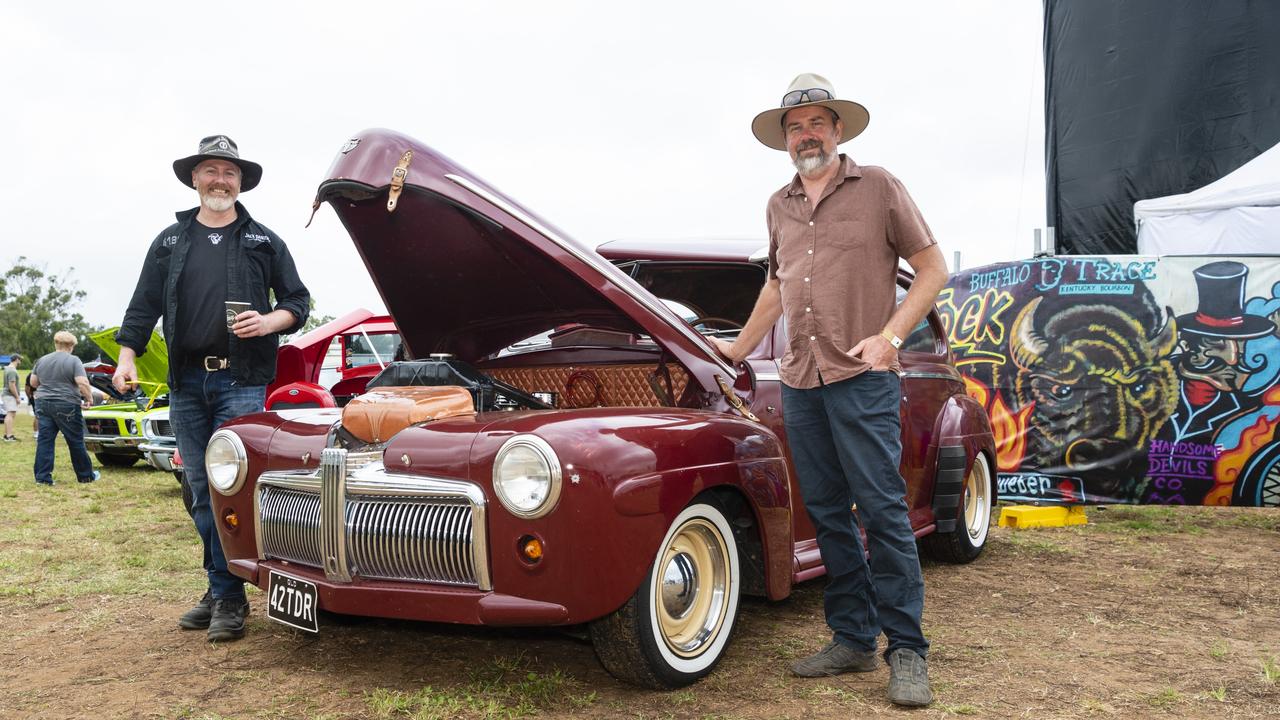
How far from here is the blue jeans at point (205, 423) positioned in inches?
149

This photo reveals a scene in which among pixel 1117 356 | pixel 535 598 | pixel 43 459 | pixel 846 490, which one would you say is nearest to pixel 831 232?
pixel 846 490

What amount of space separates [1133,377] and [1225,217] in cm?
340

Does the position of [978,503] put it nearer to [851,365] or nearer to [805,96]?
[851,365]

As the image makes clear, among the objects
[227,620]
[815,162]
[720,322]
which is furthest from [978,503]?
→ [227,620]

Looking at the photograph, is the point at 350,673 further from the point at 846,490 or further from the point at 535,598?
the point at 846,490

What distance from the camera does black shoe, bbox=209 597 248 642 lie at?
368 cm

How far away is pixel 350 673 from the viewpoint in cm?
330

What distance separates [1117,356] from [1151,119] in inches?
281

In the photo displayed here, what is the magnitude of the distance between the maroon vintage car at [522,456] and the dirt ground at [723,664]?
29cm

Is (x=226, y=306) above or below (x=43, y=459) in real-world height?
above

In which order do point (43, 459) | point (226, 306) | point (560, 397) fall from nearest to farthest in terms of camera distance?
point (226, 306) < point (560, 397) < point (43, 459)

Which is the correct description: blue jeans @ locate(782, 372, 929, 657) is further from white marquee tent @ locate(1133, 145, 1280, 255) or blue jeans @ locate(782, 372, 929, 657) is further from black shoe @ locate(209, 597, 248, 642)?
white marquee tent @ locate(1133, 145, 1280, 255)

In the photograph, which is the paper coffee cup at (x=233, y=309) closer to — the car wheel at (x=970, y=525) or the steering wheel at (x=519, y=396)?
the steering wheel at (x=519, y=396)

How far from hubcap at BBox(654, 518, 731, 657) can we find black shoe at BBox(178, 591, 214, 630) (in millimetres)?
2053
